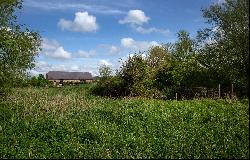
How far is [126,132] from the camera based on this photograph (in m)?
19.4

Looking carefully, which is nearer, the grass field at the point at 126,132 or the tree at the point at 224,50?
the grass field at the point at 126,132

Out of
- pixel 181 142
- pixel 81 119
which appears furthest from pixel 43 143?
pixel 181 142

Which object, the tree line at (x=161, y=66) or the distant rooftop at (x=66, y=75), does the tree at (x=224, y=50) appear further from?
the distant rooftop at (x=66, y=75)

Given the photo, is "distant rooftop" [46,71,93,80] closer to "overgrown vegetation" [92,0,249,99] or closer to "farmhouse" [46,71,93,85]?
"farmhouse" [46,71,93,85]

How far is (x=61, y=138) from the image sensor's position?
18562 millimetres

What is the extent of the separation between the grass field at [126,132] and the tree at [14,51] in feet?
35.0

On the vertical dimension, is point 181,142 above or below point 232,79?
below

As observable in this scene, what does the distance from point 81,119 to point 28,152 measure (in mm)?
6535

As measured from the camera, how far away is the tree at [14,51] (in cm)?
3650

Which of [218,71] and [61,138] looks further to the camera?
[218,71]

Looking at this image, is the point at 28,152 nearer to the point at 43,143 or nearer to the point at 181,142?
the point at 43,143

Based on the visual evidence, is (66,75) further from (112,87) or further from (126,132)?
(126,132)

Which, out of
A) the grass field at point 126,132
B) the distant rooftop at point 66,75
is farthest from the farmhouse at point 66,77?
→ the grass field at point 126,132

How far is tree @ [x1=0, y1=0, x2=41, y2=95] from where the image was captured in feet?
120
